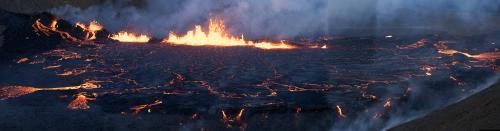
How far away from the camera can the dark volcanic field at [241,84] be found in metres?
18.0

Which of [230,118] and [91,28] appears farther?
[91,28]

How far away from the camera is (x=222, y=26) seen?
46844mm

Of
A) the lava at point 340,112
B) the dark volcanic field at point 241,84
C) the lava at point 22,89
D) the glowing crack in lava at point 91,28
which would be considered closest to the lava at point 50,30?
the glowing crack in lava at point 91,28

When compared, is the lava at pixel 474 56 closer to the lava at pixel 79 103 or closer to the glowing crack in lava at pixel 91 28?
the lava at pixel 79 103

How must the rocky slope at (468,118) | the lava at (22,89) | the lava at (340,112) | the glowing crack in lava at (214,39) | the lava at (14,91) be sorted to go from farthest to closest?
1. the glowing crack in lava at (214,39)
2. the lava at (22,89)
3. the lava at (14,91)
4. the lava at (340,112)
5. the rocky slope at (468,118)

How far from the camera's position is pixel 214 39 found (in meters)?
42.1

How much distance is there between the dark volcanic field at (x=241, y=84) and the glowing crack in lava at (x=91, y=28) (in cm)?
687

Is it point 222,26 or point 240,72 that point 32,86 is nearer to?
point 240,72

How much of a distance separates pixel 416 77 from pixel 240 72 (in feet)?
27.3

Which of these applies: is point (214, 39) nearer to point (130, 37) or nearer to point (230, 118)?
point (130, 37)

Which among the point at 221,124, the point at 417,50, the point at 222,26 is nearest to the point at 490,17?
the point at 417,50

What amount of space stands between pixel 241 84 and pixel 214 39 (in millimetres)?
18446

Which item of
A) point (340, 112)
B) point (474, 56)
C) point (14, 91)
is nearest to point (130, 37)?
point (14, 91)

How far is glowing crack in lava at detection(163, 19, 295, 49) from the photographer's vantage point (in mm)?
38094
